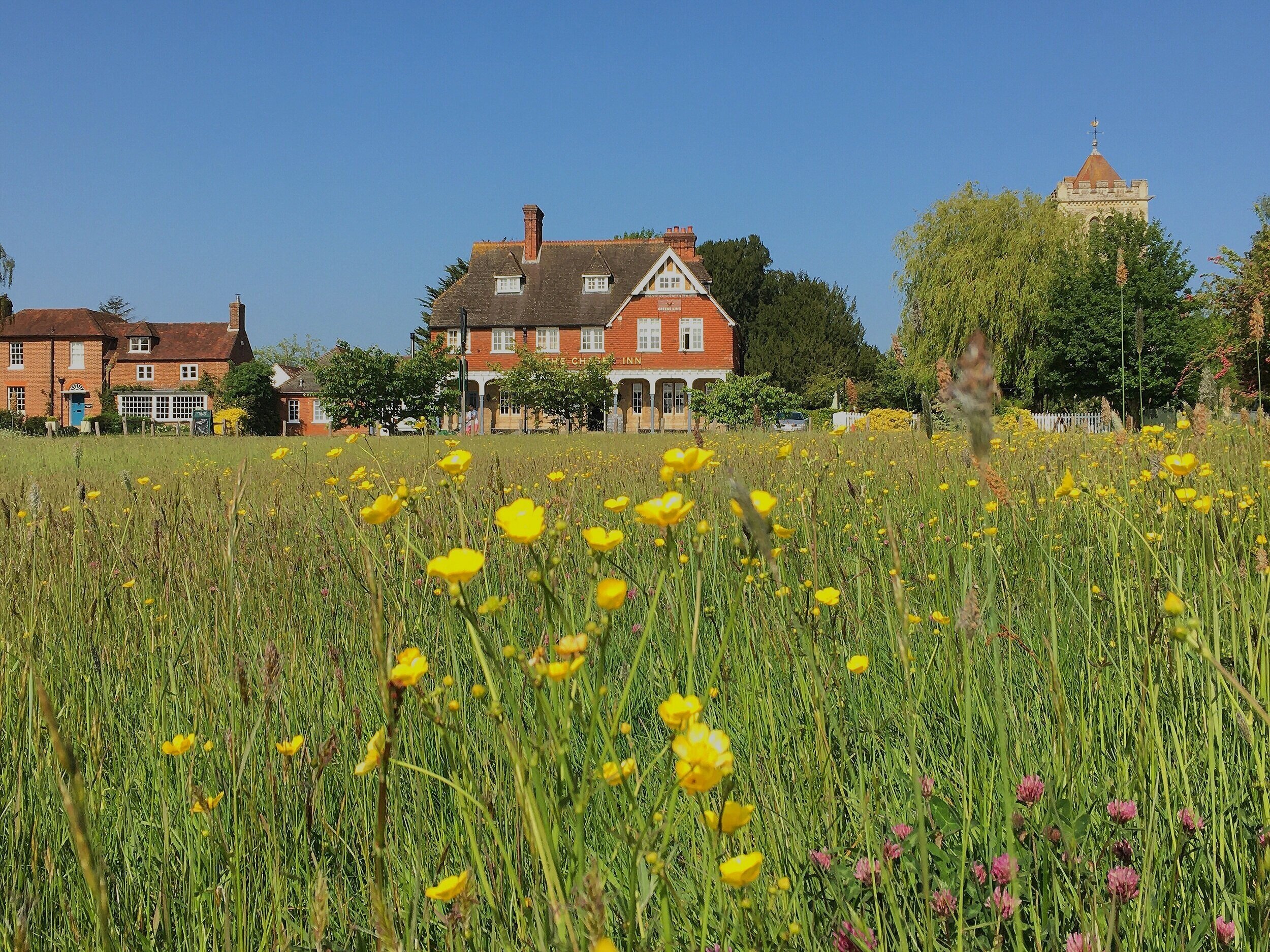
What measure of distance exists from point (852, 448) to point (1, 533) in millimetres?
5788

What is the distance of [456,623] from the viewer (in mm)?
2383

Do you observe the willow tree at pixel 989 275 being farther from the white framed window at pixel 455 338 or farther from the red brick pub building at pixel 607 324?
the white framed window at pixel 455 338

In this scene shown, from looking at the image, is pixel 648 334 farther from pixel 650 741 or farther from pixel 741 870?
pixel 741 870

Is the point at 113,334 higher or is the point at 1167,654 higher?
the point at 113,334

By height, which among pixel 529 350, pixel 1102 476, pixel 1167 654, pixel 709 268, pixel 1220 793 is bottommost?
pixel 1220 793

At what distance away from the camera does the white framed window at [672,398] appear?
3931 cm

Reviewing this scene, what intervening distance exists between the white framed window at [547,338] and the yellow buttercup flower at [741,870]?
3817cm

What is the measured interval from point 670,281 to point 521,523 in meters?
37.7

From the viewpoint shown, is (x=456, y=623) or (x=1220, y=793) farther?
(x=456, y=623)

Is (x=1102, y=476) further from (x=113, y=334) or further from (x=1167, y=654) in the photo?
(x=113, y=334)

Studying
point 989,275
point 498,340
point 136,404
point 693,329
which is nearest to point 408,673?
point 989,275

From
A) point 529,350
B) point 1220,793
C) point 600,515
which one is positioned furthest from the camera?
point 529,350

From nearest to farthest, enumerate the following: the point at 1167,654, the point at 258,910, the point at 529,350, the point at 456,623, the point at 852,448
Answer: the point at 258,910, the point at 1167,654, the point at 456,623, the point at 852,448, the point at 529,350

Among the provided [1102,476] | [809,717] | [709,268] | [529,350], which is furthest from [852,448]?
[709,268]
